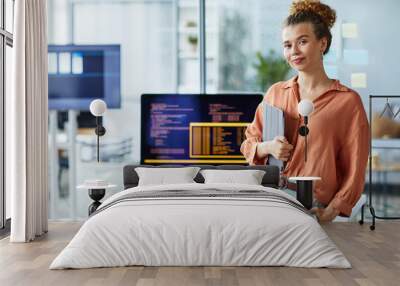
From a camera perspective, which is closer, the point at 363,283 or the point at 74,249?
the point at 363,283

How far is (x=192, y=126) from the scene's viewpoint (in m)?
7.35

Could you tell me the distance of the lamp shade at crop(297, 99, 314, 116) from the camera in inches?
259

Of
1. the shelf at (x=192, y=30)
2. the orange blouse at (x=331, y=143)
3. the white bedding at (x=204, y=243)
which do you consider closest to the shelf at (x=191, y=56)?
the shelf at (x=192, y=30)

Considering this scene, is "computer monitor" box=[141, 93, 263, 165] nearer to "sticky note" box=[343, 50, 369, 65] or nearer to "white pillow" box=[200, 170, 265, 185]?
"white pillow" box=[200, 170, 265, 185]

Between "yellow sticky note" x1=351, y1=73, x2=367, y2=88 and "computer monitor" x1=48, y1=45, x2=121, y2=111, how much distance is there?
267cm

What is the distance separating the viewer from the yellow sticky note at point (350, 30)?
7469 millimetres

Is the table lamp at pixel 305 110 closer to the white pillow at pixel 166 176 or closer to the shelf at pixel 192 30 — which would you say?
the white pillow at pixel 166 176

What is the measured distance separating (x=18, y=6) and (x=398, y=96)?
412cm

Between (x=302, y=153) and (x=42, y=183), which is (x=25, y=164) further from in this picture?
(x=302, y=153)

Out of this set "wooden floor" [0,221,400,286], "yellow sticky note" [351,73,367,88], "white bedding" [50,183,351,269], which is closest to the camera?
"wooden floor" [0,221,400,286]

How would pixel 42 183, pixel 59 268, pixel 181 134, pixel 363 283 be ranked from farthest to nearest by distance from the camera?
pixel 181 134 → pixel 42 183 → pixel 59 268 → pixel 363 283

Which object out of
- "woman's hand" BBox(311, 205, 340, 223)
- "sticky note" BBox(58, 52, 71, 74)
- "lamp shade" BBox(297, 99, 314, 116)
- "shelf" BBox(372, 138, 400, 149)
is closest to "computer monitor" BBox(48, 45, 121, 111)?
"sticky note" BBox(58, 52, 71, 74)

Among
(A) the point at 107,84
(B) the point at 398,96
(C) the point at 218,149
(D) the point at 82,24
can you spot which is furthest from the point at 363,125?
(D) the point at 82,24

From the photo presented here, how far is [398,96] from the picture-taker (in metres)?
7.31
